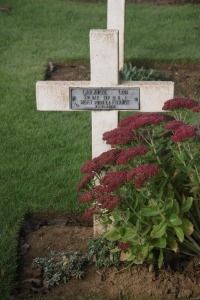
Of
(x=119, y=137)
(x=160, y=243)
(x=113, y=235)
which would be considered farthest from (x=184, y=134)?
(x=113, y=235)

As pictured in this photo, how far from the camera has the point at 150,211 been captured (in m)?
3.48

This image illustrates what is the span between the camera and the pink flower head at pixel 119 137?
3.49m

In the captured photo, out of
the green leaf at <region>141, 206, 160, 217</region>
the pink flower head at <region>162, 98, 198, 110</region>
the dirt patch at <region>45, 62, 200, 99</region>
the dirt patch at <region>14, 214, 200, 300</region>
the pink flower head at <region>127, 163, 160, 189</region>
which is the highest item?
the pink flower head at <region>162, 98, 198, 110</region>

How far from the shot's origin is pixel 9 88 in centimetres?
734

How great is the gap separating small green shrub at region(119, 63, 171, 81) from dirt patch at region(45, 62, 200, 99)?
0.24 metres

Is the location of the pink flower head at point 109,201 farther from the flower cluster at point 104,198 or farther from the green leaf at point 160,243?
the green leaf at point 160,243

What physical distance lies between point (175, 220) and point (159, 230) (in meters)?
0.10

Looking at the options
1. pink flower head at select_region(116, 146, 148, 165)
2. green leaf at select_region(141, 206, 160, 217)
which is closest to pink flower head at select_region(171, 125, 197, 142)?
pink flower head at select_region(116, 146, 148, 165)

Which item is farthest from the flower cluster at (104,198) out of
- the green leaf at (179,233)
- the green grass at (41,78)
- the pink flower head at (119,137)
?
the green grass at (41,78)

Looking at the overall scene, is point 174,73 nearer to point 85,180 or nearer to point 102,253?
point 102,253

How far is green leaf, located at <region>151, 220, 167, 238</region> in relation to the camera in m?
3.49

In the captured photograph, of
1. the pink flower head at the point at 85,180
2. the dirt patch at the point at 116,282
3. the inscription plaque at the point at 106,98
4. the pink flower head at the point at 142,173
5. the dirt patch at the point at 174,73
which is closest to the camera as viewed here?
the pink flower head at the point at 142,173

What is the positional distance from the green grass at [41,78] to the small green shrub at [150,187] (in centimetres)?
86

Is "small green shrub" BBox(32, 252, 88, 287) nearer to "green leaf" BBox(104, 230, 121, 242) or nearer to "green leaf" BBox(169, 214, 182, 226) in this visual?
"green leaf" BBox(104, 230, 121, 242)
